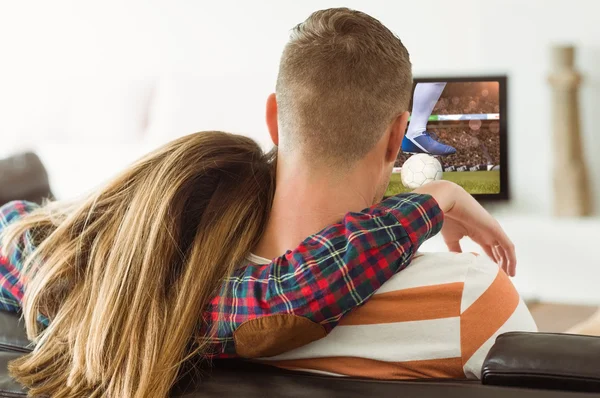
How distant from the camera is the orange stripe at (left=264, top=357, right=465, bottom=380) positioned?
0.91m

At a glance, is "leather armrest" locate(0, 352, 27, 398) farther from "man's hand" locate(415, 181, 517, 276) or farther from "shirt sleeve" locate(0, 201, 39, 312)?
"man's hand" locate(415, 181, 517, 276)

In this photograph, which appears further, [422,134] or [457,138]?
[457,138]

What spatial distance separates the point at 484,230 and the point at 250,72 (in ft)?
8.33

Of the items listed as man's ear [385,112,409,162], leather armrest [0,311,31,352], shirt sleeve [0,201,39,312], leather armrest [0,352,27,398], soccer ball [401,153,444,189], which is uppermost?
man's ear [385,112,409,162]

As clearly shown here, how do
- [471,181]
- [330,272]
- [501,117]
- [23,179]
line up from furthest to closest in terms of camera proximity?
[501,117] → [471,181] → [23,179] → [330,272]

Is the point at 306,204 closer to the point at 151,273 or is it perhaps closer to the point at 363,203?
the point at 363,203

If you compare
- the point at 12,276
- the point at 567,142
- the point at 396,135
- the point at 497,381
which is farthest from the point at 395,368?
the point at 567,142

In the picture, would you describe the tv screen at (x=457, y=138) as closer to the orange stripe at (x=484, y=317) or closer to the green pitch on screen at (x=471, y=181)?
the green pitch on screen at (x=471, y=181)

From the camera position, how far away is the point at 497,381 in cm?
75

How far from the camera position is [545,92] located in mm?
3271

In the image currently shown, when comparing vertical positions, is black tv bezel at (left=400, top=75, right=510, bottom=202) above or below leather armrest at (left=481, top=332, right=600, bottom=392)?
below

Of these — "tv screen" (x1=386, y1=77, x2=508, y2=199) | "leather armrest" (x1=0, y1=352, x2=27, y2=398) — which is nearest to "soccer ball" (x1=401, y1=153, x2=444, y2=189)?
"tv screen" (x1=386, y1=77, x2=508, y2=199)

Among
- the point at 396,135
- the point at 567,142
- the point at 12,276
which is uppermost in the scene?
the point at 396,135

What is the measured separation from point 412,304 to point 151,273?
12.6 inches
